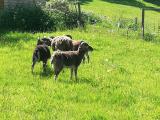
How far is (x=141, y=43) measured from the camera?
28.2 metres

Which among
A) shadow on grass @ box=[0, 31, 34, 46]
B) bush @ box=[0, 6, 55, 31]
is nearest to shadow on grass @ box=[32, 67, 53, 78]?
shadow on grass @ box=[0, 31, 34, 46]

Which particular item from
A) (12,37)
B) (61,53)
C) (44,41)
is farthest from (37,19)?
(61,53)

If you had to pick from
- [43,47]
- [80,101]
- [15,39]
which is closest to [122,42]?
[15,39]

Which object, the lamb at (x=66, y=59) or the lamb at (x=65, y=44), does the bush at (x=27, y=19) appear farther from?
the lamb at (x=66, y=59)

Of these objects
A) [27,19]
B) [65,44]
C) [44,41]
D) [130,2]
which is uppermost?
[27,19]

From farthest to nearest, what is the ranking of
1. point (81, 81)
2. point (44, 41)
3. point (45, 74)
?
point (44, 41) < point (45, 74) < point (81, 81)

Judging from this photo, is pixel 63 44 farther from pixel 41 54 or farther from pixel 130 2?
pixel 130 2

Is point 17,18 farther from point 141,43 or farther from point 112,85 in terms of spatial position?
point 112,85

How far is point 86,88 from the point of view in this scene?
15867 mm

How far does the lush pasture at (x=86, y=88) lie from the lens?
1325cm

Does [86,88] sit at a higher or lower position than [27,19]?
lower

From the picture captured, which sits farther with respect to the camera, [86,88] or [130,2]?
[130,2]

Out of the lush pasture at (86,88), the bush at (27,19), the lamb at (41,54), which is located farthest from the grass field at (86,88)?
the bush at (27,19)

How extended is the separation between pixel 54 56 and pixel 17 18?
14.2 m
